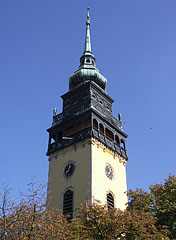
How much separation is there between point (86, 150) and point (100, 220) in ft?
39.8

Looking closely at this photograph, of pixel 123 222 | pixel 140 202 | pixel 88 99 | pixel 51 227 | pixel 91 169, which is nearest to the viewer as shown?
pixel 51 227

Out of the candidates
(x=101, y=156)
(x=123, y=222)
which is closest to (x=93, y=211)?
(x=123, y=222)

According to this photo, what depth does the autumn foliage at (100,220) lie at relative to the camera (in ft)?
50.3

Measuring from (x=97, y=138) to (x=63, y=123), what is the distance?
5148mm

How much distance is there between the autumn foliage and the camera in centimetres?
1533

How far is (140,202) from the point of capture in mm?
24125

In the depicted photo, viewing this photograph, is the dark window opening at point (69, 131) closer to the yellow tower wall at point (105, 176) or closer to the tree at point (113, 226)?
the yellow tower wall at point (105, 176)

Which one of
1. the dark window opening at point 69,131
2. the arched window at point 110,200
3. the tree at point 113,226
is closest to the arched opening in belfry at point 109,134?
the dark window opening at point 69,131

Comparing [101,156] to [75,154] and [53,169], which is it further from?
[53,169]

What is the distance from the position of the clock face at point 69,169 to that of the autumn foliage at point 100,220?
317 inches

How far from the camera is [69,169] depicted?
3209 centimetres

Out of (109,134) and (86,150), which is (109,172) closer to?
(86,150)

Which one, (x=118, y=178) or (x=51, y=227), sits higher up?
(x=118, y=178)

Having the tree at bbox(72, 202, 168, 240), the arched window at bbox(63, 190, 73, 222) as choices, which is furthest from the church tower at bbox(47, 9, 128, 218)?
the tree at bbox(72, 202, 168, 240)
